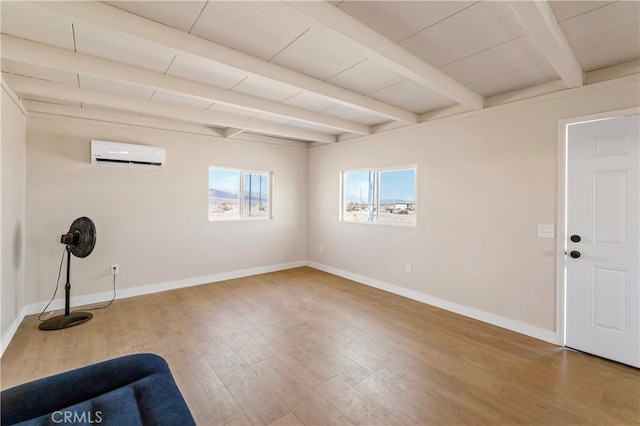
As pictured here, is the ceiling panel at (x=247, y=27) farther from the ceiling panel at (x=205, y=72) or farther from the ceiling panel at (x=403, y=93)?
the ceiling panel at (x=403, y=93)

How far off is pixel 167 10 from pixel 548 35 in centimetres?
237

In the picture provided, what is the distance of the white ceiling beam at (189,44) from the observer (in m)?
1.67

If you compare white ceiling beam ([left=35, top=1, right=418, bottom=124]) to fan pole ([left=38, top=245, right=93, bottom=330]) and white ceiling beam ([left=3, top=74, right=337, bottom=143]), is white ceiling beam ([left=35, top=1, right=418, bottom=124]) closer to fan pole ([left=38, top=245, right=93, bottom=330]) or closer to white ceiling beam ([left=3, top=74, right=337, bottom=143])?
white ceiling beam ([left=3, top=74, right=337, bottom=143])

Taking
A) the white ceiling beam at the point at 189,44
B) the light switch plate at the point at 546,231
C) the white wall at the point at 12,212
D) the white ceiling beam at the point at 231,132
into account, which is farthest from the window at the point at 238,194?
the light switch plate at the point at 546,231

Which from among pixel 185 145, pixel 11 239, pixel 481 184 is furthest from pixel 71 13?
pixel 481 184

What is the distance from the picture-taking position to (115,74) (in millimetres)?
2373

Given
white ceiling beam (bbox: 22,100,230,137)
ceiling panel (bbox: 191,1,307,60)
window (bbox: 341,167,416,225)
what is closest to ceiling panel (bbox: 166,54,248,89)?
ceiling panel (bbox: 191,1,307,60)

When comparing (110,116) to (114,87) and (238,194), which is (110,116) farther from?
(238,194)

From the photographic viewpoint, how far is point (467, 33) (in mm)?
2000

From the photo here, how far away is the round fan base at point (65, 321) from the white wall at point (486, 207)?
375 cm

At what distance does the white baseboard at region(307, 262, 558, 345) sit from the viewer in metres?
2.85

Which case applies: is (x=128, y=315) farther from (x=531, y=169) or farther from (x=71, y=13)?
(x=531, y=169)

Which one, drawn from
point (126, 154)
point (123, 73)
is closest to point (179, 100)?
point (123, 73)

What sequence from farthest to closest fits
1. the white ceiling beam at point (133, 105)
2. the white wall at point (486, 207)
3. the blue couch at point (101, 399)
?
1. the white wall at point (486, 207)
2. the white ceiling beam at point (133, 105)
3. the blue couch at point (101, 399)
